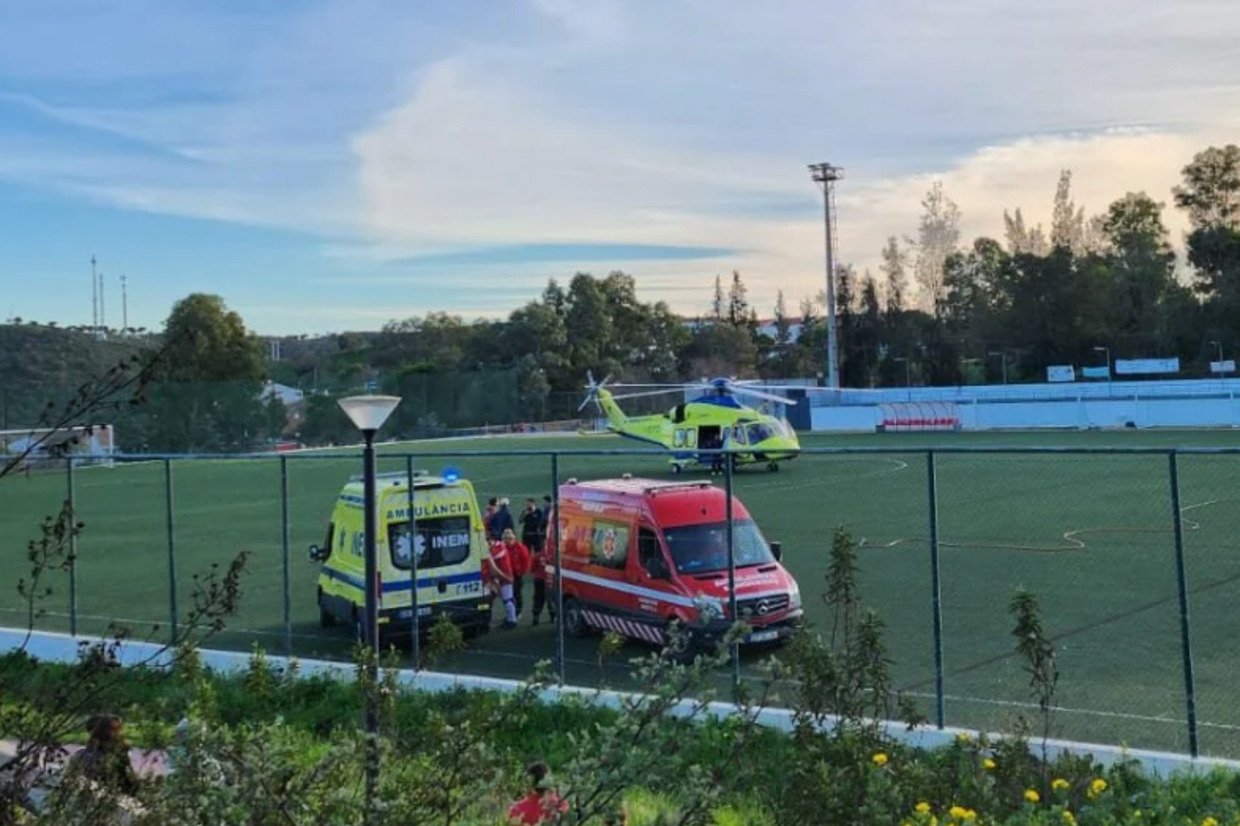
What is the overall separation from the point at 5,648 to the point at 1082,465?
27715mm

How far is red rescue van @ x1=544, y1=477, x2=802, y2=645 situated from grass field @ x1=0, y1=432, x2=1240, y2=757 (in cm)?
57

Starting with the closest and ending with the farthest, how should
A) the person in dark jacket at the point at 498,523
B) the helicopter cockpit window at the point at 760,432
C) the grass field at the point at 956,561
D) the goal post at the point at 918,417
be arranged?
the grass field at the point at 956,561 < the person in dark jacket at the point at 498,523 < the helicopter cockpit window at the point at 760,432 < the goal post at the point at 918,417

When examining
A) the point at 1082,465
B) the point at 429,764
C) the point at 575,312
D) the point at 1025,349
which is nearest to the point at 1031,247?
the point at 1025,349

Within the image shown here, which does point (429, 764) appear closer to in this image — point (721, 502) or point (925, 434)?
point (721, 502)

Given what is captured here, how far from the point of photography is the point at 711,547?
45.3ft

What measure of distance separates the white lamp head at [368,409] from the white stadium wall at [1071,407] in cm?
5021

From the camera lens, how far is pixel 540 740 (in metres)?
10.2

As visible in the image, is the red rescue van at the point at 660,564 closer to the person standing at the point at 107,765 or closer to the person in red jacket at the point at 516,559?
the person in red jacket at the point at 516,559

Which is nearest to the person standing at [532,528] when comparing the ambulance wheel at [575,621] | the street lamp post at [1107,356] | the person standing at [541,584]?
the person standing at [541,584]

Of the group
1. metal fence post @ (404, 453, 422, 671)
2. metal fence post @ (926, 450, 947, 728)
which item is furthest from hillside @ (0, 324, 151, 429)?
metal fence post @ (926, 450, 947, 728)

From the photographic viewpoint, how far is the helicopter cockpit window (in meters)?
36.7

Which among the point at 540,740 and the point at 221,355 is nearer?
the point at 540,740

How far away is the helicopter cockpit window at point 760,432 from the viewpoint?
36.7 meters

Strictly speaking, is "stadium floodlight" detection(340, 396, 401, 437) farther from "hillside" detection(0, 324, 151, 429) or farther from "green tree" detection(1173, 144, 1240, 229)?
"green tree" detection(1173, 144, 1240, 229)
